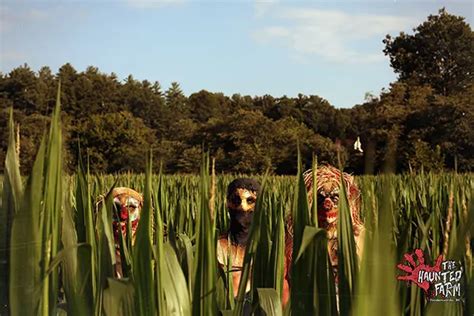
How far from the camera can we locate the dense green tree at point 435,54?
1378cm

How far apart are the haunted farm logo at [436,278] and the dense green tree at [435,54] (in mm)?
12368

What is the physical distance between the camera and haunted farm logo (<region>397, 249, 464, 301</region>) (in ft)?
2.77

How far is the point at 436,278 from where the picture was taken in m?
0.93

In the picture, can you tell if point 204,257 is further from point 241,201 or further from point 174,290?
point 241,201

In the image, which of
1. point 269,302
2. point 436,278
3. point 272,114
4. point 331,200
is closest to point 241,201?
point 331,200

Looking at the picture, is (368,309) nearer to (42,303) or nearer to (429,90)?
(42,303)

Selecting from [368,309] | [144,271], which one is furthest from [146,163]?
[368,309]

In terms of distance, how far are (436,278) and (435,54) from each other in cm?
1669

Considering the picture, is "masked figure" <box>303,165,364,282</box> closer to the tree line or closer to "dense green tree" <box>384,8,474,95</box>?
the tree line

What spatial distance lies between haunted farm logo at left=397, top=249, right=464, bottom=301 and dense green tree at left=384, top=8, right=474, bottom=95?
12368 millimetres

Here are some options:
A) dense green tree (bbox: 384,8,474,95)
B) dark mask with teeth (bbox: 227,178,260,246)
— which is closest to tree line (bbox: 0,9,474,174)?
dense green tree (bbox: 384,8,474,95)

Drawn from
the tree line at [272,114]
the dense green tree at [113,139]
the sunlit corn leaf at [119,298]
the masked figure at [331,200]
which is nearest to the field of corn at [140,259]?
the sunlit corn leaf at [119,298]

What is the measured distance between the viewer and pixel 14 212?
655 mm

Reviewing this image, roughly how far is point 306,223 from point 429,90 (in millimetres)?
16288
